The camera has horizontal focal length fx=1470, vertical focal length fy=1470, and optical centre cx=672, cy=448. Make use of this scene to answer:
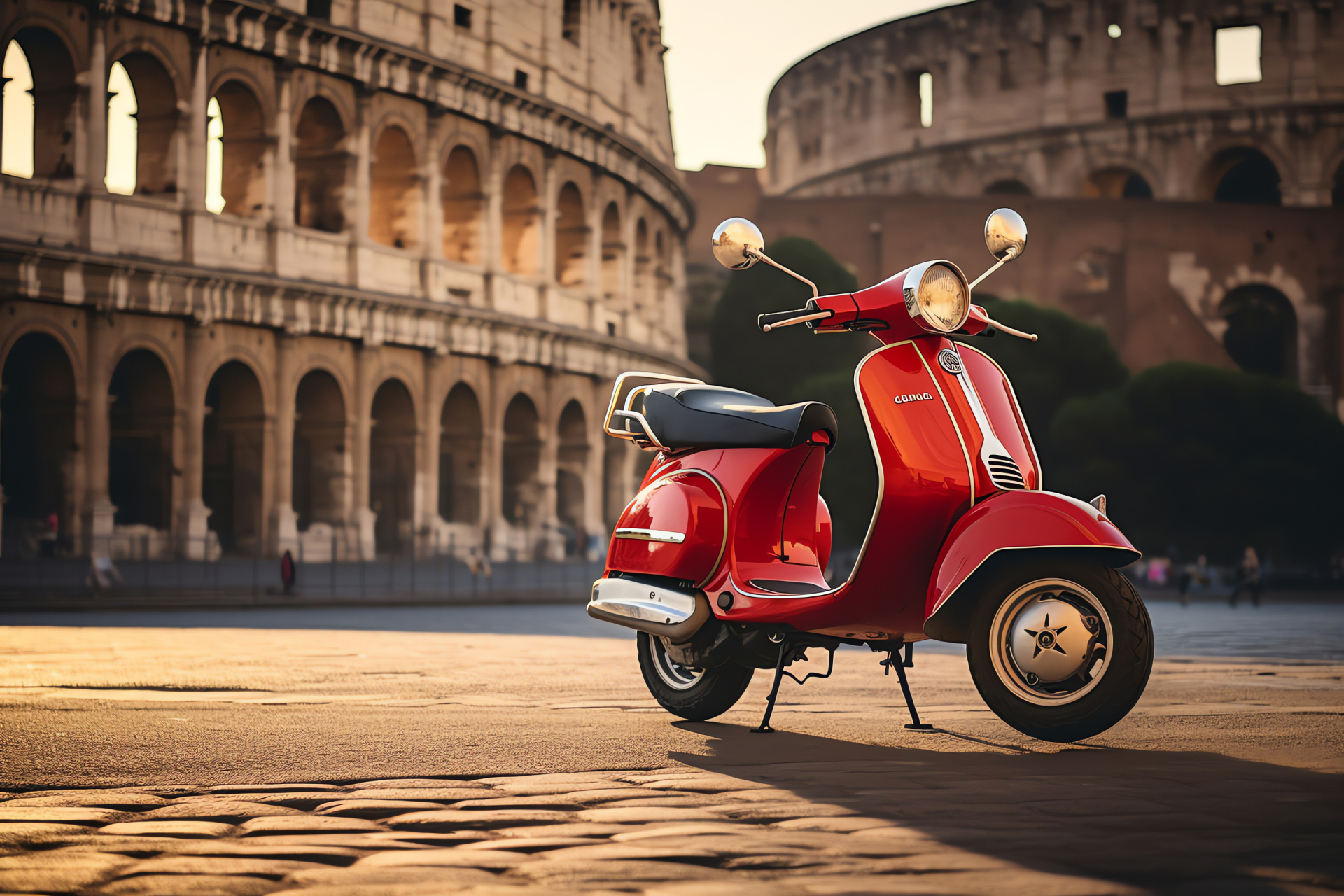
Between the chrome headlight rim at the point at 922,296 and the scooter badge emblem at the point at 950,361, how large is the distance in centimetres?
8

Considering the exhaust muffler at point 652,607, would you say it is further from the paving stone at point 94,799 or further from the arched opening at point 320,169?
the arched opening at point 320,169

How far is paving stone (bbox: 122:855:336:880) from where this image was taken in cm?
322

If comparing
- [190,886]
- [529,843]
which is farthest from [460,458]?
[190,886]

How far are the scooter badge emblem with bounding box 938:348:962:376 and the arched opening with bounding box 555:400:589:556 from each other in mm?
29685

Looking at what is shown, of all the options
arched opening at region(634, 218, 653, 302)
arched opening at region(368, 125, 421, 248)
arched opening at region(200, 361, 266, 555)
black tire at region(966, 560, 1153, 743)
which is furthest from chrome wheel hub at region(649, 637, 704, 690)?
arched opening at region(634, 218, 653, 302)

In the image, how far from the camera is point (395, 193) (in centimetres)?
3042

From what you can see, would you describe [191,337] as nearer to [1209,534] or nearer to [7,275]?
[7,275]

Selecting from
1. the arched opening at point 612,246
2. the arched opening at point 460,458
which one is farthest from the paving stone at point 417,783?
the arched opening at point 612,246

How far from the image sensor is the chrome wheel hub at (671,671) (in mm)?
6199

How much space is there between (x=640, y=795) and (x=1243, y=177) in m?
60.8

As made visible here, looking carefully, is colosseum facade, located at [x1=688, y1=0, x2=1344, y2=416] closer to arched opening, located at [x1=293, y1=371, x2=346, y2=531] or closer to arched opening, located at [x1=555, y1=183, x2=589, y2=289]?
arched opening, located at [x1=555, y1=183, x2=589, y2=289]

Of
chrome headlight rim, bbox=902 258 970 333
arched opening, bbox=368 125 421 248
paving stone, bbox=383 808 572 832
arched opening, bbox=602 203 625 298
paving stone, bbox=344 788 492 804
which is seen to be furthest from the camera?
arched opening, bbox=602 203 625 298

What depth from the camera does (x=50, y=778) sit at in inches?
179

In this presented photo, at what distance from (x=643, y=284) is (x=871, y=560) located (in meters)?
35.2
